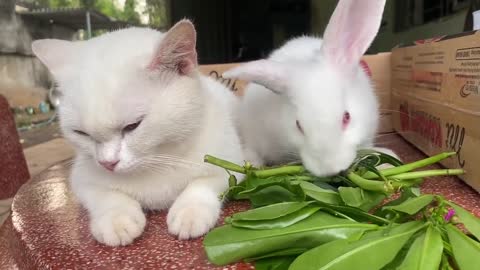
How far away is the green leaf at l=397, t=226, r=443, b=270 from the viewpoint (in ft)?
1.60

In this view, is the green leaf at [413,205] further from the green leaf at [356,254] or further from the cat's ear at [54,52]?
the cat's ear at [54,52]

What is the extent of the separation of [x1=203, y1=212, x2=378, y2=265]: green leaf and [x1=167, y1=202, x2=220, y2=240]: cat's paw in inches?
3.3

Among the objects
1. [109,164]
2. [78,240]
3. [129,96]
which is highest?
[129,96]

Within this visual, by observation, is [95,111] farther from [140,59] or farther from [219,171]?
[219,171]

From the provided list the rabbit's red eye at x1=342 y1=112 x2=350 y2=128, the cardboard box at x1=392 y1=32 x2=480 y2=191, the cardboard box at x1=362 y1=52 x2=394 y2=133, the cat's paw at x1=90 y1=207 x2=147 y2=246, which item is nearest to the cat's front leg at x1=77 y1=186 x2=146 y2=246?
the cat's paw at x1=90 y1=207 x2=147 y2=246

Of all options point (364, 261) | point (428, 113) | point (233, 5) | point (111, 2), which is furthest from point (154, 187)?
point (233, 5)

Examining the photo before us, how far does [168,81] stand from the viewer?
76cm

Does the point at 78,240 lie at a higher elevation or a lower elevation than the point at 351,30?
lower

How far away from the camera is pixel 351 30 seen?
2.70ft

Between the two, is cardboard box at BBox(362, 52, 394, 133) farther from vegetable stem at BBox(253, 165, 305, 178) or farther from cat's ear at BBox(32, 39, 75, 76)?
cat's ear at BBox(32, 39, 75, 76)

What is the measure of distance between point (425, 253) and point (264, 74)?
451 millimetres

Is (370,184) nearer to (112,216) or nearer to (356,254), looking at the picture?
(356,254)

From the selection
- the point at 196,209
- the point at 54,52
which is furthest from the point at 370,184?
the point at 54,52

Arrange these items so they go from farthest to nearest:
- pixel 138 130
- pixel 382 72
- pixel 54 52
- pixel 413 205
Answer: pixel 382 72 < pixel 54 52 < pixel 138 130 < pixel 413 205
